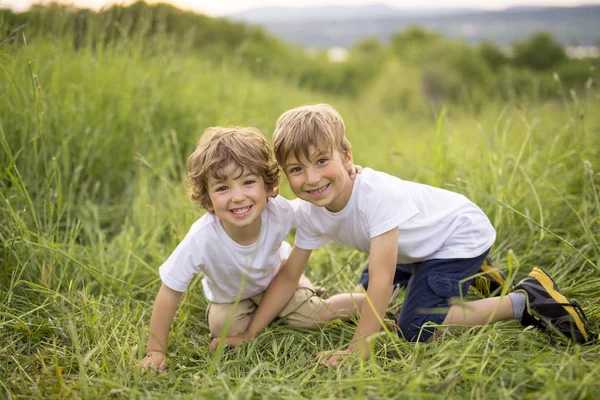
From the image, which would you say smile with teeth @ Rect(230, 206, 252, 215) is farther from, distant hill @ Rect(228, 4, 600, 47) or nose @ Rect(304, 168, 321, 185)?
distant hill @ Rect(228, 4, 600, 47)

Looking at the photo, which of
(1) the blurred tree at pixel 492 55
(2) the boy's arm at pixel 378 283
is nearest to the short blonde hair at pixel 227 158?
(2) the boy's arm at pixel 378 283

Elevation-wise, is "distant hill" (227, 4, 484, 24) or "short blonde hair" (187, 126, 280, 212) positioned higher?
"distant hill" (227, 4, 484, 24)

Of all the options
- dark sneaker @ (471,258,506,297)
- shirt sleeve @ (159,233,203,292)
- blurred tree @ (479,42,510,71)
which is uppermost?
blurred tree @ (479,42,510,71)

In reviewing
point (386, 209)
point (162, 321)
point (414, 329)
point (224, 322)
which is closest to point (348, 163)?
point (386, 209)

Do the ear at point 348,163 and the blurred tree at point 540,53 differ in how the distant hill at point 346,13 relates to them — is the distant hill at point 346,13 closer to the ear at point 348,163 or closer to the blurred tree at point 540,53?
the blurred tree at point 540,53

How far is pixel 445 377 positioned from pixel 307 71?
1147 cm

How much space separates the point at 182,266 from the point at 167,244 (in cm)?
101

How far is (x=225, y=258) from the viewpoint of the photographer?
211cm

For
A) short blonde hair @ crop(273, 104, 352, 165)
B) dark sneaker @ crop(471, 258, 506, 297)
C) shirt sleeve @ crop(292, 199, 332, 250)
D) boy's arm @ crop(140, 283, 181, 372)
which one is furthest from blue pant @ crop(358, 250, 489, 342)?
boy's arm @ crop(140, 283, 181, 372)

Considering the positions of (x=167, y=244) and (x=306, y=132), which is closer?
(x=306, y=132)

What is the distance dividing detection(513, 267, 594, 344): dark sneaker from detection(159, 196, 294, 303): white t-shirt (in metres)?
1.03

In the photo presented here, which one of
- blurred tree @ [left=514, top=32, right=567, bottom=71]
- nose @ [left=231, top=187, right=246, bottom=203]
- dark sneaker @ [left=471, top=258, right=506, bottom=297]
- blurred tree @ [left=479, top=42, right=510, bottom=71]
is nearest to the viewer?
nose @ [left=231, top=187, right=246, bottom=203]

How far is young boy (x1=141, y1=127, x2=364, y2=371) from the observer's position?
1983mm

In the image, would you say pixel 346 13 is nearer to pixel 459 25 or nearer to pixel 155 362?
pixel 459 25
